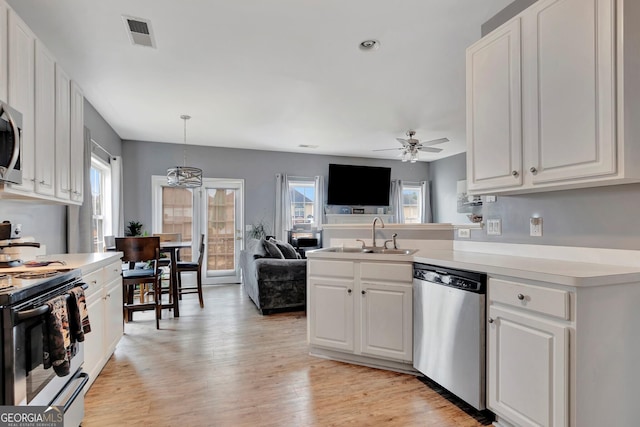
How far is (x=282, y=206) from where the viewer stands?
693 cm

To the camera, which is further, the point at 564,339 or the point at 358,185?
the point at 358,185

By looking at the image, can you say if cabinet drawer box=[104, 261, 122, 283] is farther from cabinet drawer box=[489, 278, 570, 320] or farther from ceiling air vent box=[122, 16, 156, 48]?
cabinet drawer box=[489, 278, 570, 320]

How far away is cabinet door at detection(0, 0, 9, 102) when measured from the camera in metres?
1.82

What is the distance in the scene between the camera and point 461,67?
3246mm

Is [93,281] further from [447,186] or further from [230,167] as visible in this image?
[447,186]

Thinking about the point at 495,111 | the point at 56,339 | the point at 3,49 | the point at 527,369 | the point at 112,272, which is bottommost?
the point at 527,369

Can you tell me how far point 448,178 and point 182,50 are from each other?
20.5 feet

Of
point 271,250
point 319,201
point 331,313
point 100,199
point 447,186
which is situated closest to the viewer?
point 331,313

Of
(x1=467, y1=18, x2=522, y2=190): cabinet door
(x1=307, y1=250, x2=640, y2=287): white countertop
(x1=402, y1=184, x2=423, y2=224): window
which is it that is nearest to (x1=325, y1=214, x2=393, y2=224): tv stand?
(x1=402, y1=184, x2=423, y2=224): window

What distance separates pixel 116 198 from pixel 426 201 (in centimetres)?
634

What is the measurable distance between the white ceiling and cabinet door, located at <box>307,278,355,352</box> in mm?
1974

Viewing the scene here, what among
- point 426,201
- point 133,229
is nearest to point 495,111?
point 133,229

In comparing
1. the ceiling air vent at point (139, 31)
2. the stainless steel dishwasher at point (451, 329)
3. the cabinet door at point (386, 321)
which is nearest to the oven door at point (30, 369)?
the cabinet door at point (386, 321)

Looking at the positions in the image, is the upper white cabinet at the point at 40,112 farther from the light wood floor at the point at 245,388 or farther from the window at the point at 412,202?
the window at the point at 412,202
